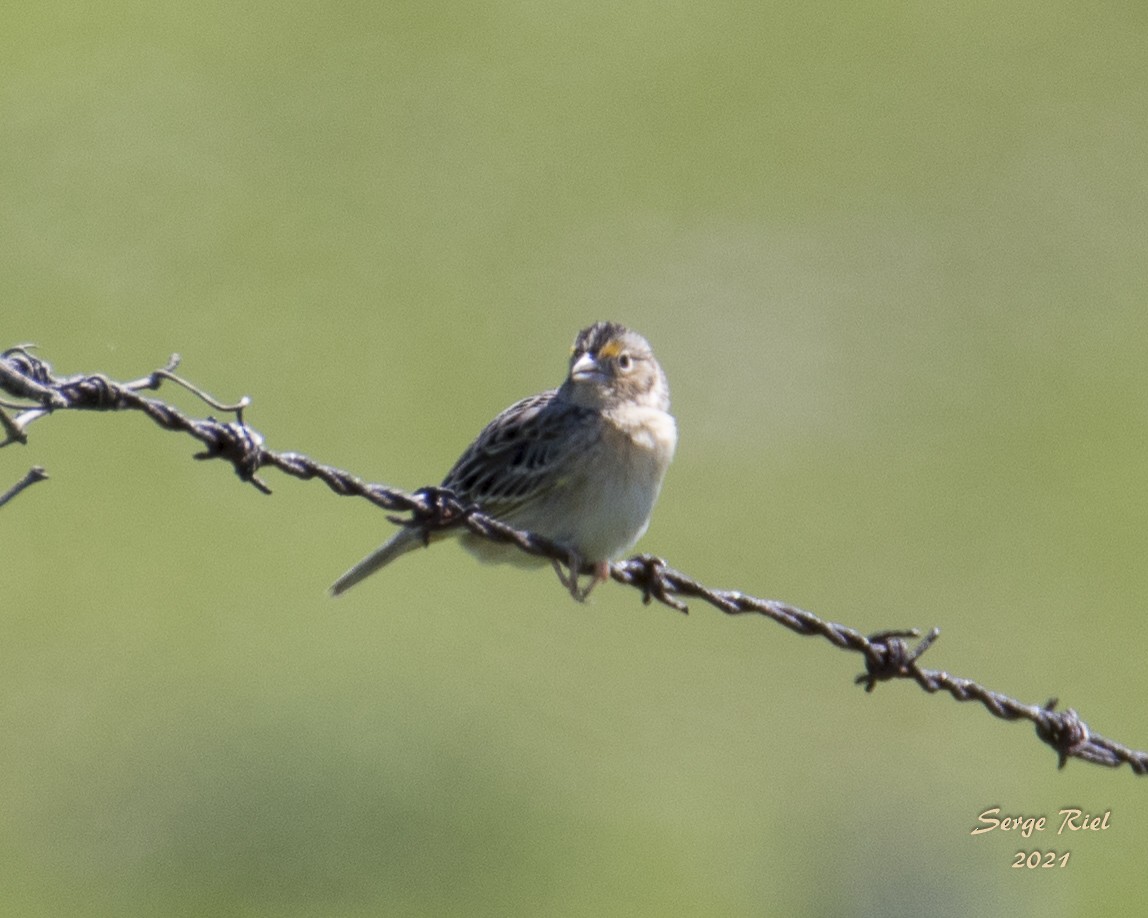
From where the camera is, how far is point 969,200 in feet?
101

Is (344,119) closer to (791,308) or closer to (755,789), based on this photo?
(791,308)

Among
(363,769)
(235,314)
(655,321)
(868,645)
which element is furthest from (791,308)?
(868,645)

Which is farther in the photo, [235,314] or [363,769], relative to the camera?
[235,314]

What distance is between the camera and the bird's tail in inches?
348

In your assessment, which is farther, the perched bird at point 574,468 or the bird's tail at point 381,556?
the bird's tail at point 381,556

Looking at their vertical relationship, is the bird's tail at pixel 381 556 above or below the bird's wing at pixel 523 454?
below

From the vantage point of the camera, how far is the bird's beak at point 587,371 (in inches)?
351

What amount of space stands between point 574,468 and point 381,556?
94 cm

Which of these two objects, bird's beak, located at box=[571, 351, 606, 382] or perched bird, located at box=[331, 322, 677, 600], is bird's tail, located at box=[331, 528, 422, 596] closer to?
perched bird, located at box=[331, 322, 677, 600]

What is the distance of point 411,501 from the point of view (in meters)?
6.04

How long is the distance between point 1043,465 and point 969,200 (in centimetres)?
797

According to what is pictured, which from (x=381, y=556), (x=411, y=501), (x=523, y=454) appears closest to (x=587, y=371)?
(x=523, y=454)

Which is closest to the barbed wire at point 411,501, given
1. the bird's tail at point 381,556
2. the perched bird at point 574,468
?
the perched bird at point 574,468

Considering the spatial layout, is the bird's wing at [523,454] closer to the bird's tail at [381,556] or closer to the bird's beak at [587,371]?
the bird's beak at [587,371]
